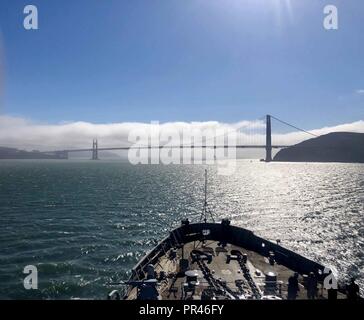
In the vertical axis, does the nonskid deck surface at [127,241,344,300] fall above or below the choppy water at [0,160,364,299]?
above

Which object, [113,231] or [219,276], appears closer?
[219,276]

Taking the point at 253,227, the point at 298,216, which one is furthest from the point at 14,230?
→ the point at 298,216

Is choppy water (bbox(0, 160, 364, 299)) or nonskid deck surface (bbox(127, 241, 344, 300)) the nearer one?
nonskid deck surface (bbox(127, 241, 344, 300))

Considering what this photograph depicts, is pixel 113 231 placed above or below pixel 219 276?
below

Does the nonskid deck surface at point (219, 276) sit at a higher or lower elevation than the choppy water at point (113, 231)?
higher

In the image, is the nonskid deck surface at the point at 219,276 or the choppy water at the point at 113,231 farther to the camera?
the choppy water at the point at 113,231
